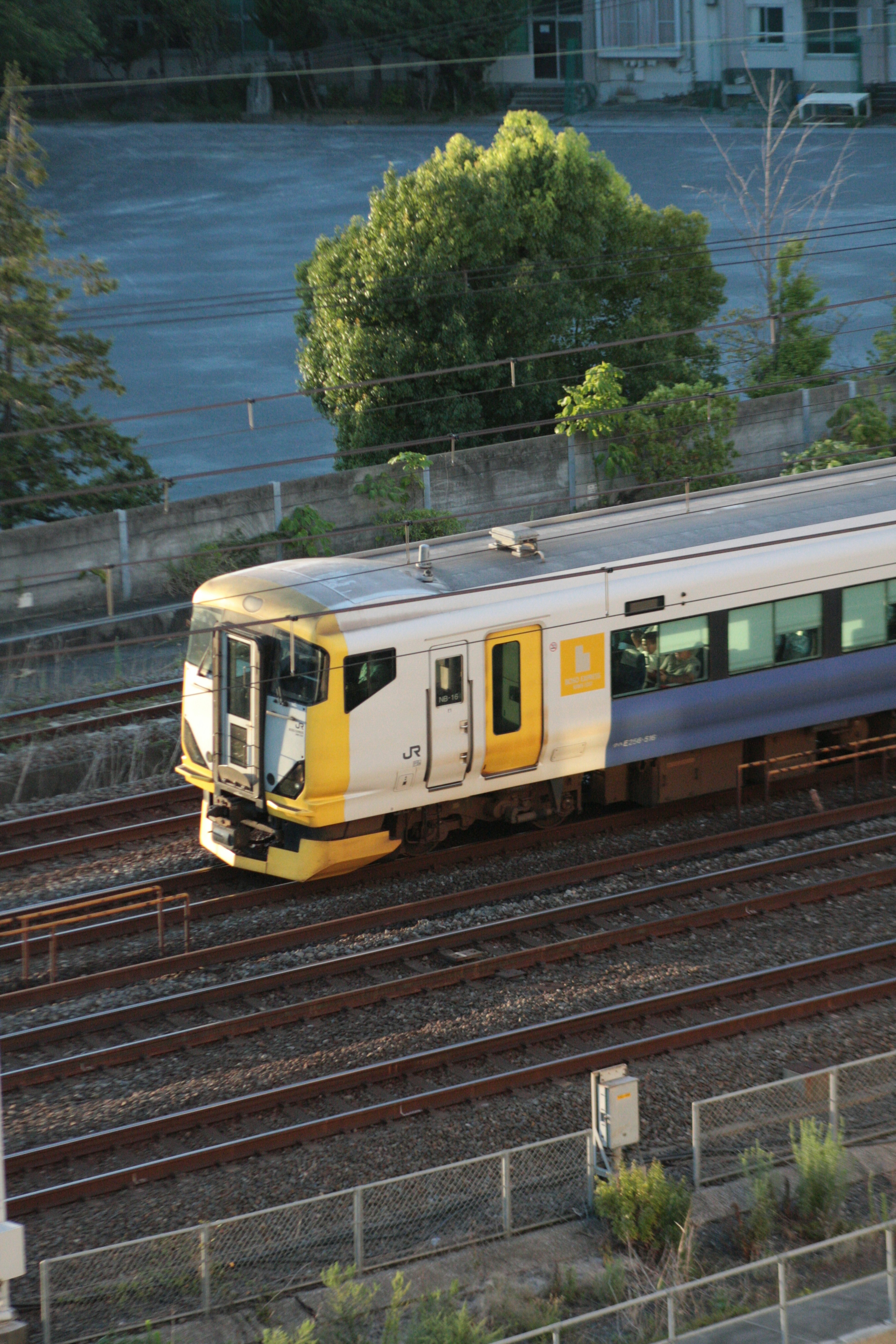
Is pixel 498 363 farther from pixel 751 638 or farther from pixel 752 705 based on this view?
pixel 752 705

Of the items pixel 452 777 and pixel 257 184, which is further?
pixel 257 184

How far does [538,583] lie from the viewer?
54.4 ft

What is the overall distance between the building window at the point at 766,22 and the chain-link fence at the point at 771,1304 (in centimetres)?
5901

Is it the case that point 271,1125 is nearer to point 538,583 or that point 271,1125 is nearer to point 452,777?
point 452,777

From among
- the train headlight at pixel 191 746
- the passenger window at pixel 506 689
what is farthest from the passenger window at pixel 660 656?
the train headlight at pixel 191 746

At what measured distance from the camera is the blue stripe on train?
688 inches

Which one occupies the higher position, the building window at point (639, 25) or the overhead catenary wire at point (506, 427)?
the building window at point (639, 25)

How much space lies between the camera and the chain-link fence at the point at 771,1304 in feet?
31.1

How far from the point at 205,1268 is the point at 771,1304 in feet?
12.0

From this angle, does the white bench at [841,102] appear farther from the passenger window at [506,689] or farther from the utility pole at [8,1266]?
the utility pole at [8,1266]

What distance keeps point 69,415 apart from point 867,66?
45739mm

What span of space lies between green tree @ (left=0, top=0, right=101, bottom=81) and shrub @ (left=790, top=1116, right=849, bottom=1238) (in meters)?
46.8

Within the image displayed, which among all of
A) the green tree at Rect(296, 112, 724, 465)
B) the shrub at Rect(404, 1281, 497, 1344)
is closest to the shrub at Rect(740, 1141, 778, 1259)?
the shrub at Rect(404, 1281, 497, 1344)

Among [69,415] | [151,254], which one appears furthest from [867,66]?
[69,415]
